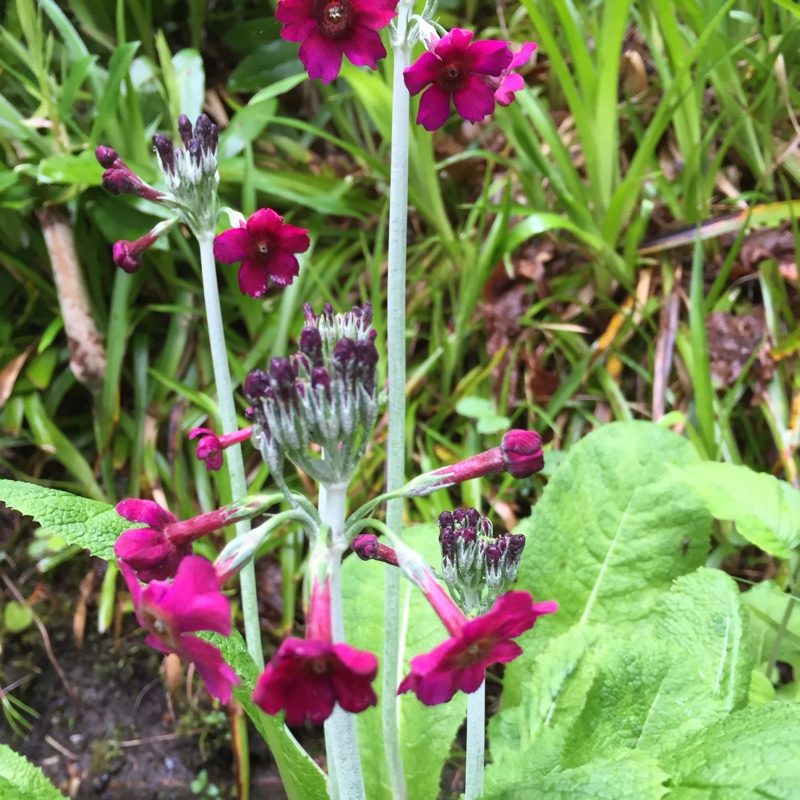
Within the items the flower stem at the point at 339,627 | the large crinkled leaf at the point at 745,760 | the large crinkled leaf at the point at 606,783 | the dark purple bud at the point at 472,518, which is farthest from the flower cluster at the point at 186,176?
the large crinkled leaf at the point at 745,760

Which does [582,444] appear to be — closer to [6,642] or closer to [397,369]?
[397,369]

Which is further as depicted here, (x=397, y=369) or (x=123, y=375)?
(x=123, y=375)

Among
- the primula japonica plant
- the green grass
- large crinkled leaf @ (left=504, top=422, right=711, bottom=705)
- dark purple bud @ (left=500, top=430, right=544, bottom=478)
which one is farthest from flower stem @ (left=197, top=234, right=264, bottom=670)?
the green grass

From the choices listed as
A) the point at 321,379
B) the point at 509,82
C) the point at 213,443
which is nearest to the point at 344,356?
the point at 321,379

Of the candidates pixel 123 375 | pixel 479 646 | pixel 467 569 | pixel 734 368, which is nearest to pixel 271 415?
pixel 479 646

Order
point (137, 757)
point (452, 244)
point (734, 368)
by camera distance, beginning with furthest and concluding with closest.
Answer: point (452, 244), point (734, 368), point (137, 757)

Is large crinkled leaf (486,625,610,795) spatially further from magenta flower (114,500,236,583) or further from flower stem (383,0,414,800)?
magenta flower (114,500,236,583)
